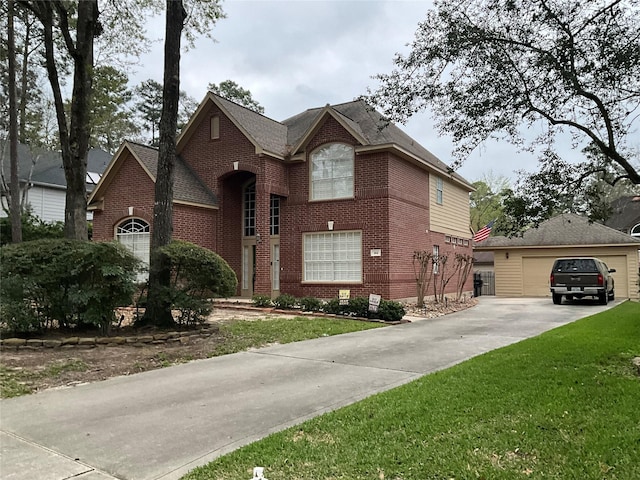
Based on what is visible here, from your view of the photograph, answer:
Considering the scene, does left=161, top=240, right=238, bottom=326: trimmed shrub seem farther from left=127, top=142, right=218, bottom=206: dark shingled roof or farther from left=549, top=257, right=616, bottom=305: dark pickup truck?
left=549, top=257, right=616, bottom=305: dark pickup truck

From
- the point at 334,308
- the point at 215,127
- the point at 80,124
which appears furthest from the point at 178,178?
the point at 334,308

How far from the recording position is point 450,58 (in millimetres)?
7465

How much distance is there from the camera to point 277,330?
1150 centimetres

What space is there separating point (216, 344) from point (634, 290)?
2226cm

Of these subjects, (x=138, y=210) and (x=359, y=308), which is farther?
(x=138, y=210)

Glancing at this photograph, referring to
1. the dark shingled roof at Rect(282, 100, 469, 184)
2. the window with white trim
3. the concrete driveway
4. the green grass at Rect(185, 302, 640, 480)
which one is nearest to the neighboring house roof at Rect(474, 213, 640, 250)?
the dark shingled roof at Rect(282, 100, 469, 184)

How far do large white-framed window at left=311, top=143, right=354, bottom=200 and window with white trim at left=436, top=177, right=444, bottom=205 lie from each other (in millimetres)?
5474

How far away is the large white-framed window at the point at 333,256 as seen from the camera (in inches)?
705

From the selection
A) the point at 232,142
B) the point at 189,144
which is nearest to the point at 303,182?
the point at 232,142

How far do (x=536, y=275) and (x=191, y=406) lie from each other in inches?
956

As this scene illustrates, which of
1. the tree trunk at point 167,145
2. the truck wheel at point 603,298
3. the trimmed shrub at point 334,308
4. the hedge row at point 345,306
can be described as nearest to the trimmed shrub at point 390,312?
the hedge row at point 345,306

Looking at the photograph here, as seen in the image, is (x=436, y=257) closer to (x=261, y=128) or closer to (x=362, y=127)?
(x=362, y=127)

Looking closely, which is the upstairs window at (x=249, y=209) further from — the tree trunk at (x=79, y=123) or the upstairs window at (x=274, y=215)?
the tree trunk at (x=79, y=123)

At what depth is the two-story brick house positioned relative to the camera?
17.6m
